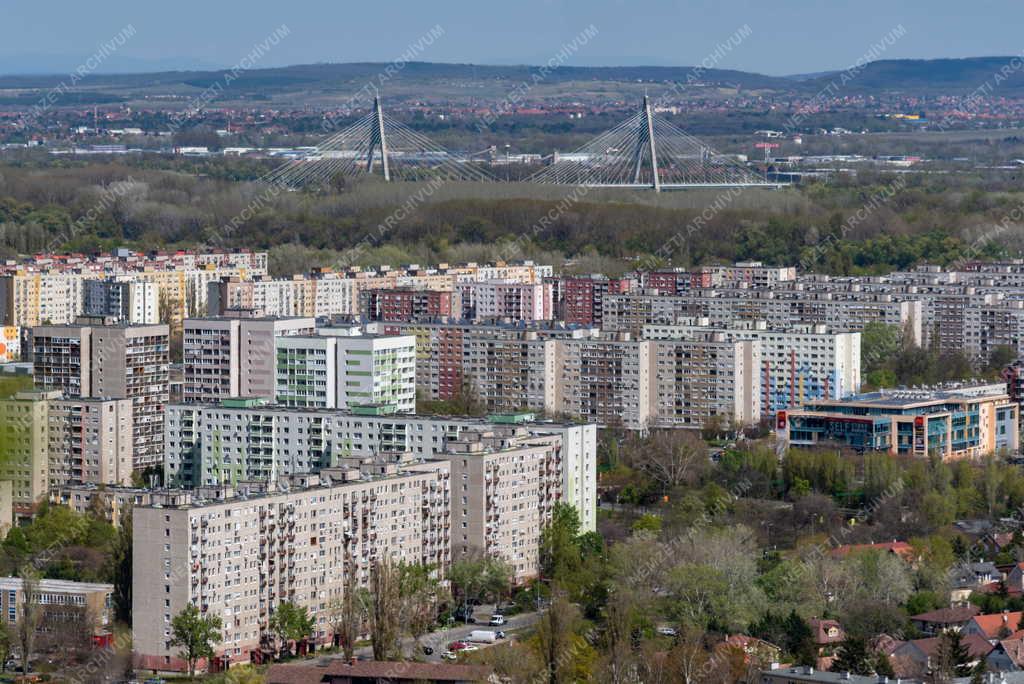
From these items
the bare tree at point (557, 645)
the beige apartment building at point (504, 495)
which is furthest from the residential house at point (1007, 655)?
the beige apartment building at point (504, 495)

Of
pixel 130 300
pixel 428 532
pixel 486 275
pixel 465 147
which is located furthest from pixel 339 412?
pixel 465 147

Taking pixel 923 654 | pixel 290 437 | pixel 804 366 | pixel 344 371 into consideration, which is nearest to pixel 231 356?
pixel 344 371

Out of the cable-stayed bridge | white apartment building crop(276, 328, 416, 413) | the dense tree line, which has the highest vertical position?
the cable-stayed bridge

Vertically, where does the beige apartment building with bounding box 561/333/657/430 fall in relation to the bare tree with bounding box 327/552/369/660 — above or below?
above

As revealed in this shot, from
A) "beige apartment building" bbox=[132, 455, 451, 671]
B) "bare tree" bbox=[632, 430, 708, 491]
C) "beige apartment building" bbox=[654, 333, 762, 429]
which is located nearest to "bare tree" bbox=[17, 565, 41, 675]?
"beige apartment building" bbox=[132, 455, 451, 671]

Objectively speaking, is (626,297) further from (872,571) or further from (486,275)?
(872,571)

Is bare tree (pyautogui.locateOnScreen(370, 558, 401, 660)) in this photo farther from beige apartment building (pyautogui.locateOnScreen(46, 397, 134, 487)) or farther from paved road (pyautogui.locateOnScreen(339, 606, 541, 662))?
beige apartment building (pyautogui.locateOnScreen(46, 397, 134, 487))

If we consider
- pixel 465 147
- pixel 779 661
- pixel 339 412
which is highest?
pixel 465 147
